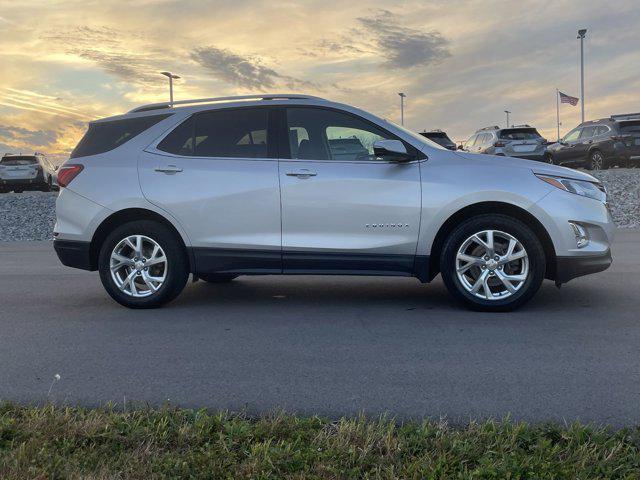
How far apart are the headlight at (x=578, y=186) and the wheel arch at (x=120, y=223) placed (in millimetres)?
3255

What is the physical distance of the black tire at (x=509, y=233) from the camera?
605 centimetres

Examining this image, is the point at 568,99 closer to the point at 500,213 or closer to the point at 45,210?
the point at 45,210

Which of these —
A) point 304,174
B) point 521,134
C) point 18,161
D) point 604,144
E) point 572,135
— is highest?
point 521,134

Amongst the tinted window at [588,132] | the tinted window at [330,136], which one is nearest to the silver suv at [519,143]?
the tinted window at [588,132]

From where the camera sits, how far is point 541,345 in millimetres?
5164

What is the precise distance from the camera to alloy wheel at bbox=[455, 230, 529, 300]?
608cm

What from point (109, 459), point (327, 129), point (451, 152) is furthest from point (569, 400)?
point (327, 129)

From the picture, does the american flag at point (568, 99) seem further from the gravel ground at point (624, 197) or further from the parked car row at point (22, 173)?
the parked car row at point (22, 173)

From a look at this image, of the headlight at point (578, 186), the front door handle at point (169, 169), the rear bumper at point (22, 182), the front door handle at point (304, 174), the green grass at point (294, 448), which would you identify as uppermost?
the rear bumper at point (22, 182)

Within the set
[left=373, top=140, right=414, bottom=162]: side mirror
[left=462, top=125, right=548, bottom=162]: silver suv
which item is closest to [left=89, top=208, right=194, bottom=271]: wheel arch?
[left=373, top=140, right=414, bottom=162]: side mirror

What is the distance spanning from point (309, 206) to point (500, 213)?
1.67 metres

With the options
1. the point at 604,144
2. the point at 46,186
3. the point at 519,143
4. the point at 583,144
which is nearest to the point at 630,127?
the point at 604,144

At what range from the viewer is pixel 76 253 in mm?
6617

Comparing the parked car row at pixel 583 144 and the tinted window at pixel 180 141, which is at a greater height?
the parked car row at pixel 583 144
